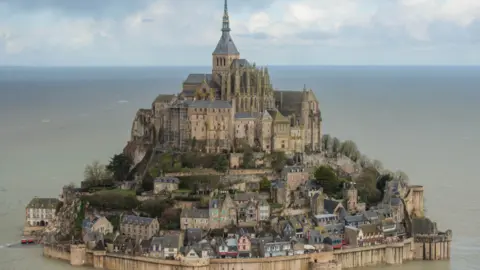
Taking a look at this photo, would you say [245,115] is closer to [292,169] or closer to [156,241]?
[292,169]

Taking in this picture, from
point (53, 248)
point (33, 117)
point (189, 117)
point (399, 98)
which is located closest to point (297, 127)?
point (189, 117)

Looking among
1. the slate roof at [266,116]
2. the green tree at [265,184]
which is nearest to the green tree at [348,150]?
the slate roof at [266,116]

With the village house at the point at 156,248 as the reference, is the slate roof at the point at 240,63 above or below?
above

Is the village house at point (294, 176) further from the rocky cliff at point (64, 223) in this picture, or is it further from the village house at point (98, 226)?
the rocky cliff at point (64, 223)

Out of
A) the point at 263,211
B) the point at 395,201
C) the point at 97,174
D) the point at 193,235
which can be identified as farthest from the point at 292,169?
the point at 97,174

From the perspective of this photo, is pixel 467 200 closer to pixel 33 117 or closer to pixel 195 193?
pixel 195 193
